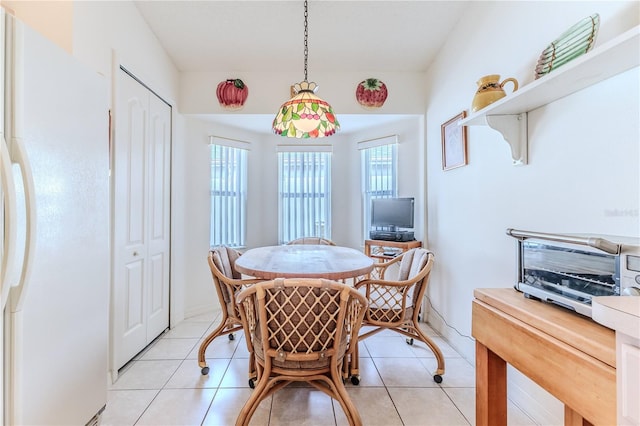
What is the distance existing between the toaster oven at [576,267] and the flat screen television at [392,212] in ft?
5.75

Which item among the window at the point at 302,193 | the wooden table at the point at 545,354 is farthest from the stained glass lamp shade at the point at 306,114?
the window at the point at 302,193

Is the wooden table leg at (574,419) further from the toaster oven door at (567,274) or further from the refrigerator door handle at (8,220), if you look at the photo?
the refrigerator door handle at (8,220)

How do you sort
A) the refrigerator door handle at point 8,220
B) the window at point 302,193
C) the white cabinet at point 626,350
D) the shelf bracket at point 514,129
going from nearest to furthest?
the white cabinet at point 626,350
the refrigerator door handle at point 8,220
the shelf bracket at point 514,129
the window at point 302,193

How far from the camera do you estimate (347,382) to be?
1935mm

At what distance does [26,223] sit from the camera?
0.94m

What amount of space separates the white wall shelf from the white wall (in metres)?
0.05

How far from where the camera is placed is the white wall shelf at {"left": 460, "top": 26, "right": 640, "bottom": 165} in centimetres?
89

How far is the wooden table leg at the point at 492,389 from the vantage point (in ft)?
4.00

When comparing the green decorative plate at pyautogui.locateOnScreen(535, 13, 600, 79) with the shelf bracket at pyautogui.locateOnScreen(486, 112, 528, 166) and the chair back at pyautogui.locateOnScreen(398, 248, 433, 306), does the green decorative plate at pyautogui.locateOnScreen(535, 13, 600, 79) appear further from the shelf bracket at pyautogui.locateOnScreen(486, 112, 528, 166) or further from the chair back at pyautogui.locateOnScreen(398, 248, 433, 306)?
the chair back at pyautogui.locateOnScreen(398, 248, 433, 306)

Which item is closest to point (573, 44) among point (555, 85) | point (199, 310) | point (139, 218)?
point (555, 85)

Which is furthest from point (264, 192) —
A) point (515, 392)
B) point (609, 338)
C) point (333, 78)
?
point (609, 338)

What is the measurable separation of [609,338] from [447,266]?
6.02 ft

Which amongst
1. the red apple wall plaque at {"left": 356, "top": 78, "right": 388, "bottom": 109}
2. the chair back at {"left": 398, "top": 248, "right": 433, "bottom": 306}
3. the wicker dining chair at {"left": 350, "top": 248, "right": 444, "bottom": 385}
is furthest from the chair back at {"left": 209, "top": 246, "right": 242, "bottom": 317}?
the red apple wall plaque at {"left": 356, "top": 78, "right": 388, "bottom": 109}

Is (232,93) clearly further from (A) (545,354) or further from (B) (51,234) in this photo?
(A) (545,354)
